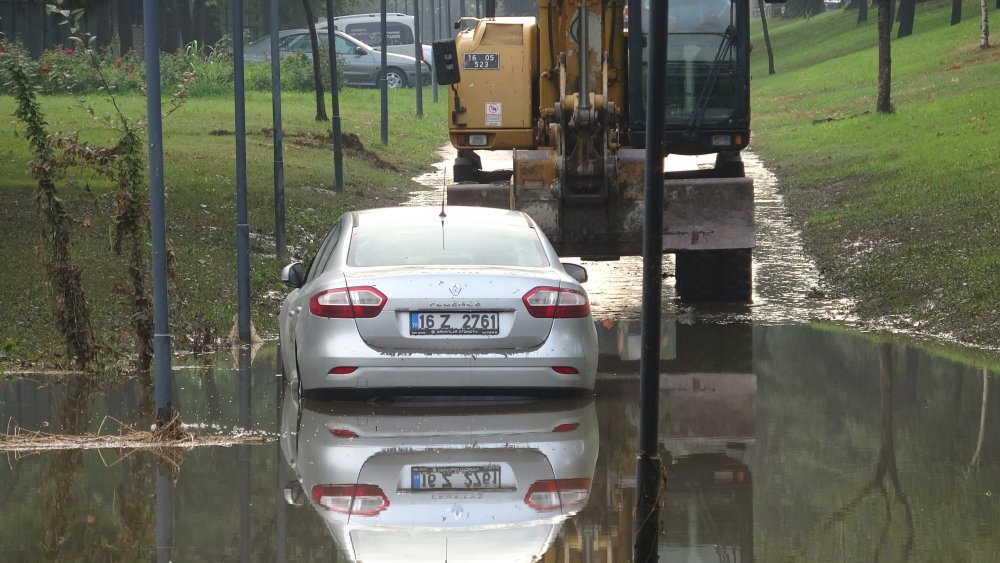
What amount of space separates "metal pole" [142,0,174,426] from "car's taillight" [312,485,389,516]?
5.14 feet

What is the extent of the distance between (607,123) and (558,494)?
24.7 ft

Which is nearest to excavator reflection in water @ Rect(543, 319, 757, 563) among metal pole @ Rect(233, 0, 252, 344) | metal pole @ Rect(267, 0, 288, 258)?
metal pole @ Rect(233, 0, 252, 344)

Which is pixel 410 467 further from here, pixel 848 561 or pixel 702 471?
pixel 848 561

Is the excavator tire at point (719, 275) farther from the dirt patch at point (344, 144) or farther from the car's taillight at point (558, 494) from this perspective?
the dirt patch at point (344, 144)

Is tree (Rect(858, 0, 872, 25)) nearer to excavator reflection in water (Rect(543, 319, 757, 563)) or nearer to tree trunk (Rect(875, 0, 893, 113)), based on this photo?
tree trunk (Rect(875, 0, 893, 113))

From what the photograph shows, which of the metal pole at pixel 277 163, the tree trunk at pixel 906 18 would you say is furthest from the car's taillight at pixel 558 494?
the tree trunk at pixel 906 18

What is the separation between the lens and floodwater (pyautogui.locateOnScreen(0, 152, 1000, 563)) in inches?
250

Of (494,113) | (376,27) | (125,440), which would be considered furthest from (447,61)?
(376,27)

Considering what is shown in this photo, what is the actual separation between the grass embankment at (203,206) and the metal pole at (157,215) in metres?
2.57

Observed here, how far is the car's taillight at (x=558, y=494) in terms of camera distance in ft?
22.6

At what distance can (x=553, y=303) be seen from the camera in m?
9.23

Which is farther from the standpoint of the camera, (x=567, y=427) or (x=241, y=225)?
(x=241, y=225)

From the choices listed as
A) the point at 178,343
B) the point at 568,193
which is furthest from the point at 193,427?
the point at 568,193

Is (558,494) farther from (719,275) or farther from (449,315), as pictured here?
(719,275)
